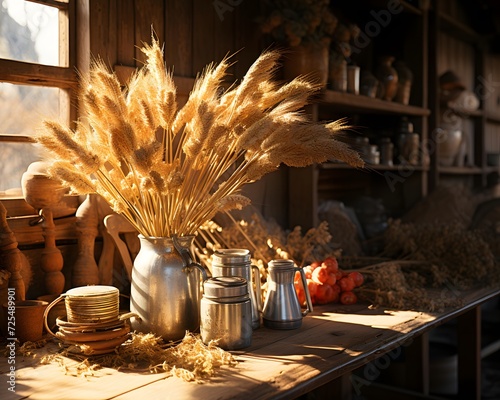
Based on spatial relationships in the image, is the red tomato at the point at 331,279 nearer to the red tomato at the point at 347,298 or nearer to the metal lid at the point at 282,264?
the red tomato at the point at 347,298

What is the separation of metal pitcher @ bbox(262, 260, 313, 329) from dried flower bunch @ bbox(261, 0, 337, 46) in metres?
1.06

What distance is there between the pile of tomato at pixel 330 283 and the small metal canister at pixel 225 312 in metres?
0.53

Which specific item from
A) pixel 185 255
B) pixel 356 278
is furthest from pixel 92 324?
pixel 356 278

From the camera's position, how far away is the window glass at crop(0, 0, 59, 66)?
173 centimetres

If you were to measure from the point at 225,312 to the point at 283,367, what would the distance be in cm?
18

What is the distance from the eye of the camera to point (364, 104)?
8.79ft

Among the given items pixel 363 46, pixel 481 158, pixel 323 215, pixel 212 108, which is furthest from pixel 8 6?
pixel 481 158

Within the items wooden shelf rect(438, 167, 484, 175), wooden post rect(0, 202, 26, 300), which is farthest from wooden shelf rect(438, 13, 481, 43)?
wooden post rect(0, 202, 26, 300)

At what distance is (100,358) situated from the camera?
1340 mm

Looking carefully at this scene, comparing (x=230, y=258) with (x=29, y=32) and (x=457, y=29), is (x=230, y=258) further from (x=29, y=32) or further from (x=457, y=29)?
(x=457, y=29)

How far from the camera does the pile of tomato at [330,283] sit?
189 cm

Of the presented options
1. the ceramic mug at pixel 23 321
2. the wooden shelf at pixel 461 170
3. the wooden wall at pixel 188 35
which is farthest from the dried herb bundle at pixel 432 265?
the wooden shelf at pixel 461 170

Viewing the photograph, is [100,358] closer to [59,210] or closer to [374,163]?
[59,210]

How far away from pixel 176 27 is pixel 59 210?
809 millimetres
